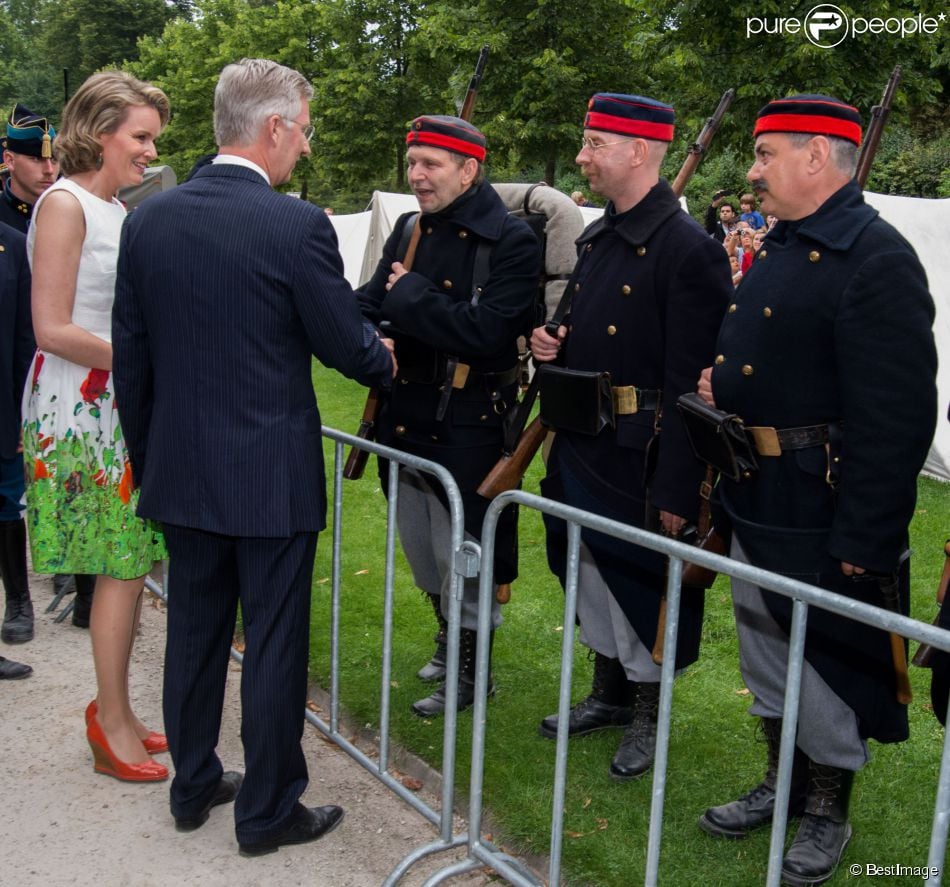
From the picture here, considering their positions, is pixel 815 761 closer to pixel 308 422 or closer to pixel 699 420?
pixel 699 420

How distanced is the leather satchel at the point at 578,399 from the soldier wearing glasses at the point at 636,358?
42mm

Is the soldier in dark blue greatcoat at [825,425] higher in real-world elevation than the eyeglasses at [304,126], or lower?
lower

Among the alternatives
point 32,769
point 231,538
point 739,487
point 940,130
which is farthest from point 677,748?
point 940,130

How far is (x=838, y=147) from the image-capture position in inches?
121

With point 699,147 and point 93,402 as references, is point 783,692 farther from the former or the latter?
point 93,402

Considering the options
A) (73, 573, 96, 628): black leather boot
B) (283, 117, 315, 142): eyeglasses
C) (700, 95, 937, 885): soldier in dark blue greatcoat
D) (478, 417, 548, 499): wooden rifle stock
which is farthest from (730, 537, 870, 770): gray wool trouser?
(73, 573, 96, 628): black leather boot

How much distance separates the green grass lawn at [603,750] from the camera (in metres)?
3.37

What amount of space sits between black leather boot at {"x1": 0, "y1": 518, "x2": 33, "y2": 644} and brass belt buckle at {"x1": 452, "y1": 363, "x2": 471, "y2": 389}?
2.29 m

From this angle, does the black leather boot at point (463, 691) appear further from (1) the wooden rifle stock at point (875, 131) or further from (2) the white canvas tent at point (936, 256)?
(2) the white canvas tent at point (936, 256)

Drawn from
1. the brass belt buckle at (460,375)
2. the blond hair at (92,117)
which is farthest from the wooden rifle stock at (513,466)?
the blond hair at (92,117)

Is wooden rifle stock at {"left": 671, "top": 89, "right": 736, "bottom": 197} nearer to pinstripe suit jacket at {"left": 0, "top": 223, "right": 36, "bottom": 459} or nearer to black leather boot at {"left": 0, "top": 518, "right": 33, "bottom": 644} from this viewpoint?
pinstripe suit jacket at {"left": 0, "top": 223, "right": 36, "bottom": 459}

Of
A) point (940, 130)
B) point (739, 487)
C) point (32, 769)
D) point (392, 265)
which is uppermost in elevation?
point (940, 130)

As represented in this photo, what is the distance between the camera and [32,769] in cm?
388

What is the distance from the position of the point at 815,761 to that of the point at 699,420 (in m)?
1.04
